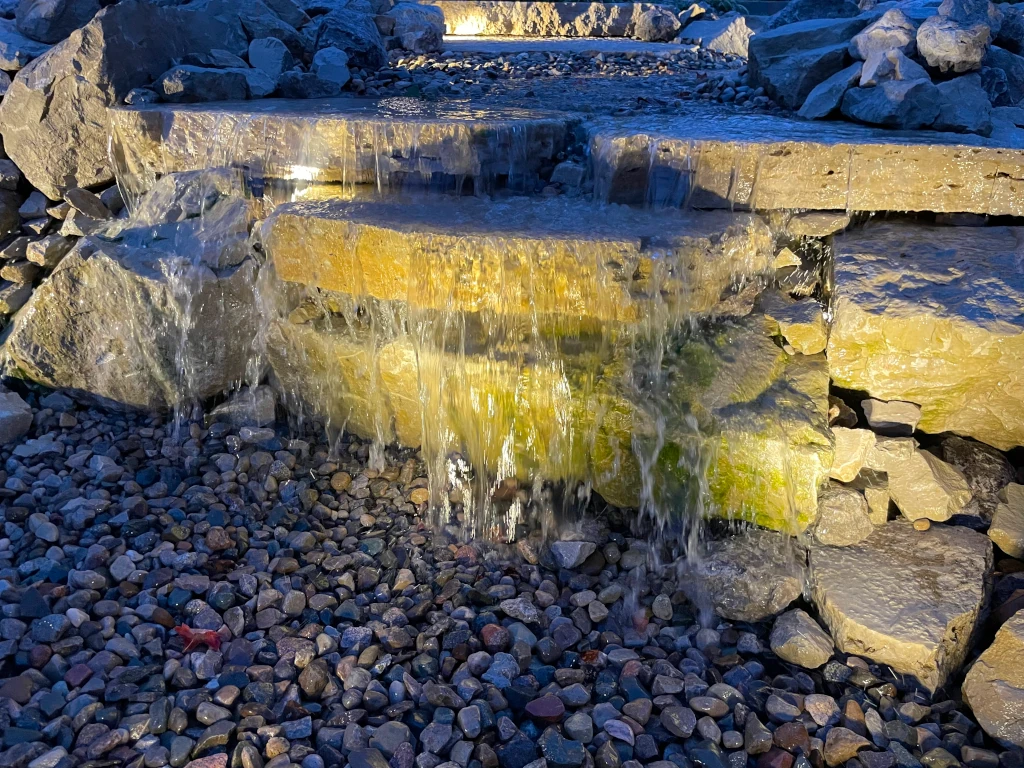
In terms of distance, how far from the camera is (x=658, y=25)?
21.7ft

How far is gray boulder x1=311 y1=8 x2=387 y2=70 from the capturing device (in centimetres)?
495

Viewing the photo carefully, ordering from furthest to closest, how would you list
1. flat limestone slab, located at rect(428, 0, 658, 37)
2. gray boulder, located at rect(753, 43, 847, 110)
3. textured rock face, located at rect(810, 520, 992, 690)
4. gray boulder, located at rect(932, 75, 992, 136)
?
1. flat limestone slab, located at rect(428, 0, 658, 37)
2. gray boulder, located at rect(753, 43, 847, 110)
3. gray boulder, located at rect(932, 75, 992, 136)
4. textured rock face, located at rect(810, 520, 992, 690)

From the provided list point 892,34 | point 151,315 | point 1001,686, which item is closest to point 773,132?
point 892,34

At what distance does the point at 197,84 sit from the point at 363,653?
9.88ft

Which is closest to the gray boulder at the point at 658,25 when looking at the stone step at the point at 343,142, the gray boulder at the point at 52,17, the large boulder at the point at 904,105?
the stone step at the point at 343,142

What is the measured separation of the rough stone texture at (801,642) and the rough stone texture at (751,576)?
3.1 inches

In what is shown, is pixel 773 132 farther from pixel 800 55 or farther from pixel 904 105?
pixel 800 55

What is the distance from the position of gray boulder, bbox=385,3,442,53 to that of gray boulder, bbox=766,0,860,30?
8.24 feet

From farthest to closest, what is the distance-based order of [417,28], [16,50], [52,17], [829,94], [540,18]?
[540,18], [417,28], [52,17], [16,50], [829,94]

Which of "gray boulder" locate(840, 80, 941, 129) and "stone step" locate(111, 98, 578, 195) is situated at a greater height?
"gray boulder" locate(840, 80, 941, 129)

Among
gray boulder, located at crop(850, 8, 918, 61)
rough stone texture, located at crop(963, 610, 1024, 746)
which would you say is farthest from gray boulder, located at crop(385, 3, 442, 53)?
rough stone texture, located at crop(963, 610, 1024, 746)

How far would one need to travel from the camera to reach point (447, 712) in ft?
6.72

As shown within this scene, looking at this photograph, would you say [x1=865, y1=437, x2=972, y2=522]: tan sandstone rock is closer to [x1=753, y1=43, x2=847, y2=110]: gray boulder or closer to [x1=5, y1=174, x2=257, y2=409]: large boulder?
[x1=753, y1=43, x2=847, y2=110]: gray boulder

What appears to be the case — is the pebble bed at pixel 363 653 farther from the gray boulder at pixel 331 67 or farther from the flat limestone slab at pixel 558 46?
the flat limestone slab at pixel 558 46
